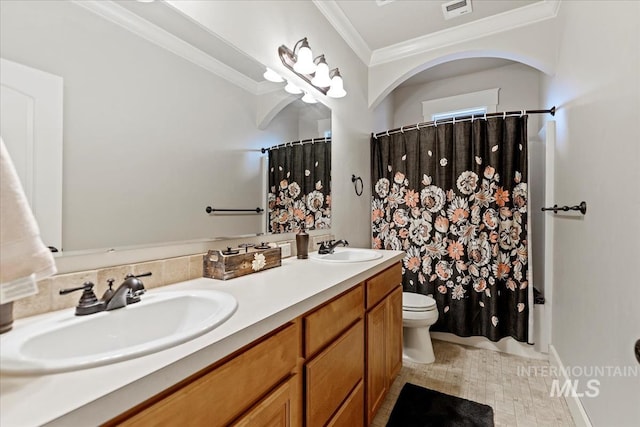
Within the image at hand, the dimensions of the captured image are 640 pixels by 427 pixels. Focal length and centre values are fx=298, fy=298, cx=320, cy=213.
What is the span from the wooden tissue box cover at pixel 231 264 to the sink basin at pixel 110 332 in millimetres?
234

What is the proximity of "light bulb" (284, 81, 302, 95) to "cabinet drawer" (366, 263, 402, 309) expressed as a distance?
1.20 m

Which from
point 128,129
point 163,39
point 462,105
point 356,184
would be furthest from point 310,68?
point 462,105

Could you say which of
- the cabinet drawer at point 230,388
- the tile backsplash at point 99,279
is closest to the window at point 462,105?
the tile backsplash at point 99,279

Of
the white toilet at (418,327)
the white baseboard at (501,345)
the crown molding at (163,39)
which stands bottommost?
the white baseboard at (501,345)

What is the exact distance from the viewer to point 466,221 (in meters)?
2.41

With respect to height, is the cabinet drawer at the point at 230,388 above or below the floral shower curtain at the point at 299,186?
below

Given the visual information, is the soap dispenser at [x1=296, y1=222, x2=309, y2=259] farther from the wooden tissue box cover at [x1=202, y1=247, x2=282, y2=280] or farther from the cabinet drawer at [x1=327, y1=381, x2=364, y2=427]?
the cabinet drawer at [x1=327, y1=381, x2=364, y2=427]

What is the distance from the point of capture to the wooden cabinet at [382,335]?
146cm

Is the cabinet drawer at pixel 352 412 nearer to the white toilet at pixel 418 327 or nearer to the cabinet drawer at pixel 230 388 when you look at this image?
the cabinet drawer at pixel 230 388

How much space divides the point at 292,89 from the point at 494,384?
231 centimetres

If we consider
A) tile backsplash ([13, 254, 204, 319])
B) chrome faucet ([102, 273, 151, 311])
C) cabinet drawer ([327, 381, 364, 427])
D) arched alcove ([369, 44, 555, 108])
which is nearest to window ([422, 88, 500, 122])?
arched alcove ([369, 44, 555, 108])

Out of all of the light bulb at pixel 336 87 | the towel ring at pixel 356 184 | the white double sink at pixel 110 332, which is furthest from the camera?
the towel ring at pixel 356 184

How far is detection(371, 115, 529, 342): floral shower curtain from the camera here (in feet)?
7.50

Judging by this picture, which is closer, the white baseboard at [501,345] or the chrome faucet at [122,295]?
the chrome faucet at [122,295]
